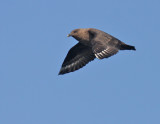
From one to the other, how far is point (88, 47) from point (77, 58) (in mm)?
661

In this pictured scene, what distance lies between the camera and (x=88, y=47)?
825 inches

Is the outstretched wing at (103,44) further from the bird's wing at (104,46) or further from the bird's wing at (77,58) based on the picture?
the bird's wing at (77,58)

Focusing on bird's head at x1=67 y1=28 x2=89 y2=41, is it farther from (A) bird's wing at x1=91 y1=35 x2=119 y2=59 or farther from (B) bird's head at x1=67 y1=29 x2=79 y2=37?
(A) bird's wing at x1=91 y1=35 x2=119 y2=59

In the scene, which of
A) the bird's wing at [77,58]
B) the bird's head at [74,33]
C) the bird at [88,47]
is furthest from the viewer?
the bird's wing at [77,58]

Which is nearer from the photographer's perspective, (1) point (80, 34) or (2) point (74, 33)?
(1) point (80, 34)

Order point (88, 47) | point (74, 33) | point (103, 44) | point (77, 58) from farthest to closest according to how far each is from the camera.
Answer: point (77, 58) → point (88, 47) → point (74, 33) → point (103, 44)

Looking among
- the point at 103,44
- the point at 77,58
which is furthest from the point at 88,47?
the point at 103,44

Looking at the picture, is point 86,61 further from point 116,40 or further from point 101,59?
point 101,59

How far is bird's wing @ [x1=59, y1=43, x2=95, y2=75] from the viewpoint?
21.0 metres

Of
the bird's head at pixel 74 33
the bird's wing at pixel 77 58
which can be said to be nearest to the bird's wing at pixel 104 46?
the bird's head at pixel 74 33

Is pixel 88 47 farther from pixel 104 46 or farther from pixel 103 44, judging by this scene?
pixel 104 46

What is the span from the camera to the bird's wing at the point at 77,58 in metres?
21.0

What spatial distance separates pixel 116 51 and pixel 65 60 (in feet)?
12.4

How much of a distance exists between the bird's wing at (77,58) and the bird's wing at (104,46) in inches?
68.2
